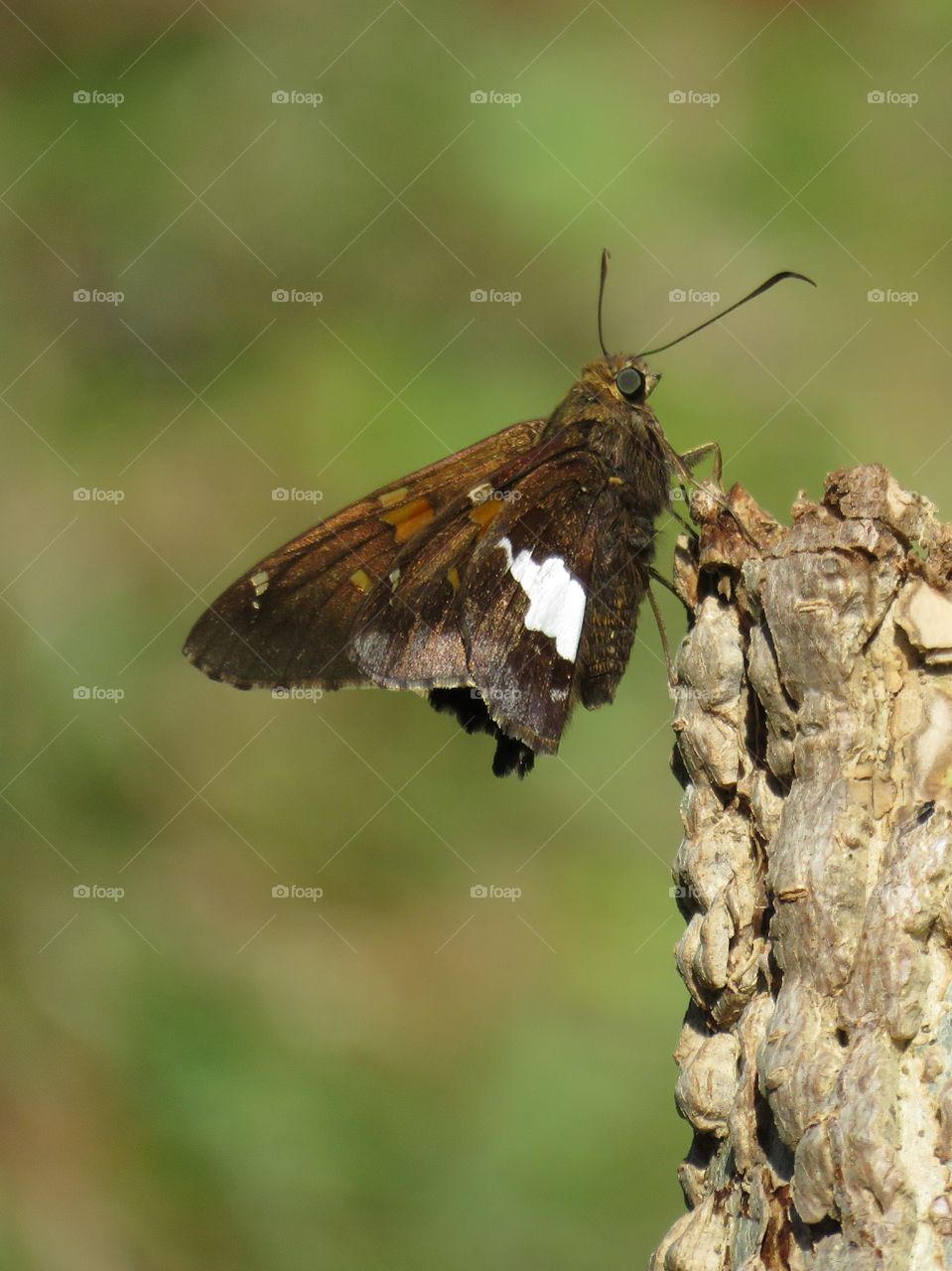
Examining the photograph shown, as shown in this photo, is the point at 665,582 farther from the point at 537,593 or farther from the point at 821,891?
the point at 821,891

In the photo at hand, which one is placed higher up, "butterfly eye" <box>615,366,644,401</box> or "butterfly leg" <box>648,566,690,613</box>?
"butterfly eye" <box>615,366,644,401</box>

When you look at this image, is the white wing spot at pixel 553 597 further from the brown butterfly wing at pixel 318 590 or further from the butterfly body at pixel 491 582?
the brown butterfly wing at pixel 318 590

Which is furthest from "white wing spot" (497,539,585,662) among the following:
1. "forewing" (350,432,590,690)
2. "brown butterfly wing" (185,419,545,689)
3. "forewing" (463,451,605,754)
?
"brown butterfly wing" (185,419,545,689)

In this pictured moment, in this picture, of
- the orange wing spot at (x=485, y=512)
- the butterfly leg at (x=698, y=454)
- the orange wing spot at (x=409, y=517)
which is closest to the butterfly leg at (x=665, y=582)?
the butterfly leg at (x=698, y=454)

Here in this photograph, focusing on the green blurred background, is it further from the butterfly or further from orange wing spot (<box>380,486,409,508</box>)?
orange wing spot (<box>380,486,409,508</box>)

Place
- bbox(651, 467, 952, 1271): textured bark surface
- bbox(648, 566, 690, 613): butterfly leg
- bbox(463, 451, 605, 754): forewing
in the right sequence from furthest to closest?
1. bbox(463, 451, 605, 754): forewing
2. bbox(648, 566, 690, 613): butterfly leg
3. bbox(651, 467, 952, 1271): textured bark surface

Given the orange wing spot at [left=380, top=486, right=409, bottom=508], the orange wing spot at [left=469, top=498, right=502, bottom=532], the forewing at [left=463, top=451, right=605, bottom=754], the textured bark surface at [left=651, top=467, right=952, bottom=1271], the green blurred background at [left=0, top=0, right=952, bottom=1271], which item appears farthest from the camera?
the green blurred background at [left=0, top=0, right=952, bottom=1271]

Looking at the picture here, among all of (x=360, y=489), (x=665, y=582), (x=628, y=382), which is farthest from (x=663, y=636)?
(x=360, y=489)
